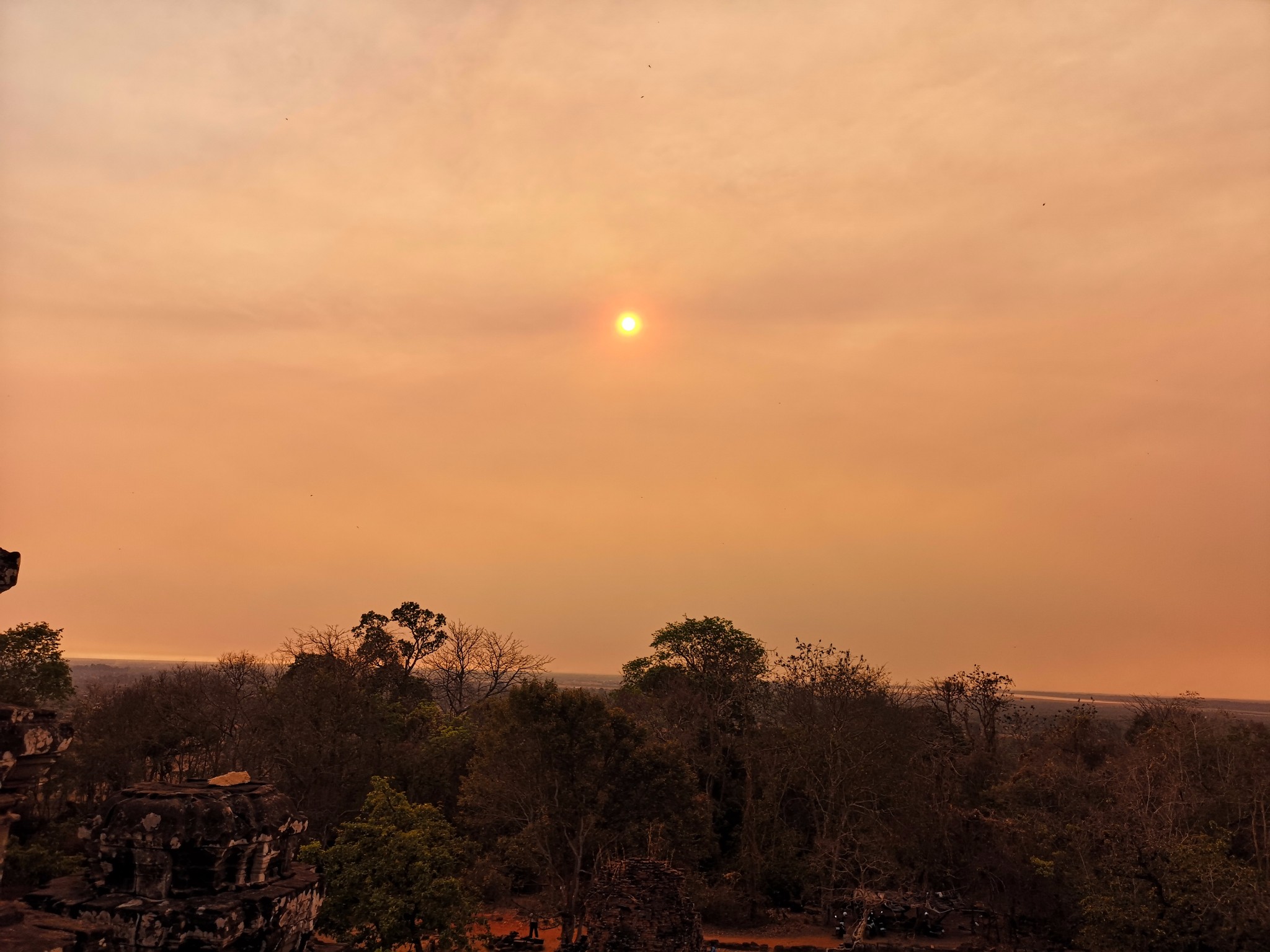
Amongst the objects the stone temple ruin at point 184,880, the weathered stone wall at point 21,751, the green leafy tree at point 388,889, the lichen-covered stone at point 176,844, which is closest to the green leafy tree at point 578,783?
the green leafy tree at point 388,889

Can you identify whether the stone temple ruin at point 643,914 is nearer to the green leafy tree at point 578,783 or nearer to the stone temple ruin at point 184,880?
the green leafy tree at point 578,783

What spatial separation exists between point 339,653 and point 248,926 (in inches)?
1268

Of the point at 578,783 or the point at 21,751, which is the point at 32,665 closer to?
the point at 578,783

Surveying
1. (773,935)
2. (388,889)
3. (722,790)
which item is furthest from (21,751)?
(722,790)

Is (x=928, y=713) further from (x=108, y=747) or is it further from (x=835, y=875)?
(x=108, y=747)

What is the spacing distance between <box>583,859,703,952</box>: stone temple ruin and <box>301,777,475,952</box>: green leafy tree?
4.54 meters

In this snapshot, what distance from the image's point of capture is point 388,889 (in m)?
20.7

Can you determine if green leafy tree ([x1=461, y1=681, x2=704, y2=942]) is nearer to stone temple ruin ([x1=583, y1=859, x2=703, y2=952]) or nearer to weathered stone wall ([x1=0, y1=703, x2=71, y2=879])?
stone temple ruin ([x1=583, y1=859, x2=703, y2=952])

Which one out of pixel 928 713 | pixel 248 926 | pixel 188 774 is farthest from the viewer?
pixel 928 713

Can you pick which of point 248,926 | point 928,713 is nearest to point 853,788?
point 928,713

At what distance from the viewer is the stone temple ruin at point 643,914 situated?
1831cm

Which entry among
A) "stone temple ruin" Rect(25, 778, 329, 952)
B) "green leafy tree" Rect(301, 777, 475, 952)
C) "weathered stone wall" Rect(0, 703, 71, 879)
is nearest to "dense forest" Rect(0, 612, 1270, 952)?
"green leafy tree" Rect(301, 777, 475, 952)

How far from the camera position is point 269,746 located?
1227 inches

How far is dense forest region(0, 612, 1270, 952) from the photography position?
867 inches
